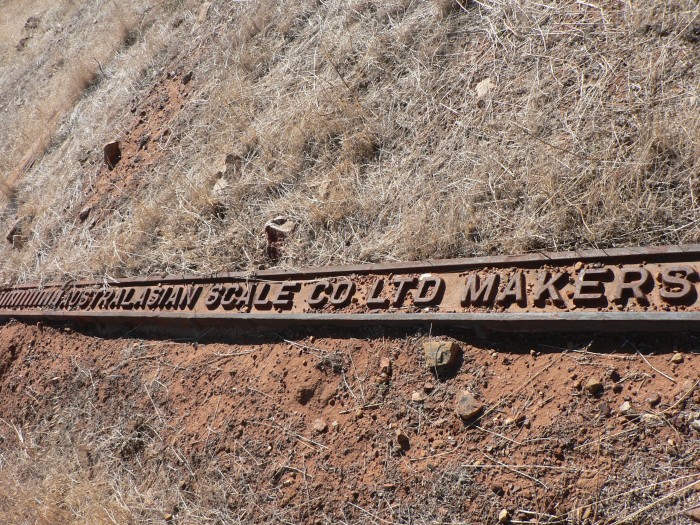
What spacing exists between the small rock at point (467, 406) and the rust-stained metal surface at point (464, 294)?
33 centimetres

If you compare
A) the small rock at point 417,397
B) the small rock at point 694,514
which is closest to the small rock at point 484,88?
the small rock at point 417,397

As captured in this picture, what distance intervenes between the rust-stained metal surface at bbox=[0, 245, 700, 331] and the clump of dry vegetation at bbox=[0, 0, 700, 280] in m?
0.18

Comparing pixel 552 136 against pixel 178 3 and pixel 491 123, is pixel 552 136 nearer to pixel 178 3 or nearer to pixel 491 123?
pixel 491 123

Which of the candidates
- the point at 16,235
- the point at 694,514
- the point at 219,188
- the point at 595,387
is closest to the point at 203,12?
the point at 16,235

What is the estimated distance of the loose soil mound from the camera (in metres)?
2.03

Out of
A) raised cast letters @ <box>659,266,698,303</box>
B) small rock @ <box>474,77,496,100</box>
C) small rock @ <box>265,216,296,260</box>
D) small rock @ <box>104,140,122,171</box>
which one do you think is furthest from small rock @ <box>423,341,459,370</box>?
small rock @ <box>104,140,122,171</box>

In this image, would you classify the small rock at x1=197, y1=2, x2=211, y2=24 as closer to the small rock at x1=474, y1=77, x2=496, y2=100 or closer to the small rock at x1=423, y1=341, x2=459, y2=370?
the small rock at x1=474, y1=77, x2=496, y2=100

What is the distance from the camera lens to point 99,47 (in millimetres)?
9258

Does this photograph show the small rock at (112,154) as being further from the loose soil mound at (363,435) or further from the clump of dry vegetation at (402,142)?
the loose soil mound at (363,435)

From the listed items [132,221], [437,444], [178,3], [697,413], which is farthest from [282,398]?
[178,3]

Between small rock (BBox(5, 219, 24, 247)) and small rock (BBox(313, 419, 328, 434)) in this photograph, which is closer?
small rock (BBox(313, 419, 328, 434))

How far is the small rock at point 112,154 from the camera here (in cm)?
618

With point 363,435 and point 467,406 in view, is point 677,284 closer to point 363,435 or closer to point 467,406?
point 467,406

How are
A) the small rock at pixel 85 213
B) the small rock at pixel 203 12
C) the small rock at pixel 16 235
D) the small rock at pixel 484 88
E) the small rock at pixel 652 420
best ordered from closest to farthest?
the small rock at pixel 652 420 → the small rock at pixel 484 88 → the small rock at pixel 85 213 → the small rock at pixel 16 235 → the small rock at pixel 203 12
